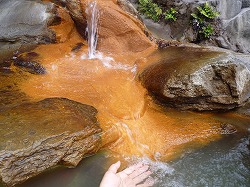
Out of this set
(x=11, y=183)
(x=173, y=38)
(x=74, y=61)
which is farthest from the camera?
(x=173, y=38)

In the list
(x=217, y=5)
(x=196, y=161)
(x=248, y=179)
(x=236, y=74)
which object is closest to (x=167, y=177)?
(x=196, y=161)

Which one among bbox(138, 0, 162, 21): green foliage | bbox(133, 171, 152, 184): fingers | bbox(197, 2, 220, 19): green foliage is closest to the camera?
bbox(133, 171, 152, 184): fingers

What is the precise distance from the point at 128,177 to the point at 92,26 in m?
4.00

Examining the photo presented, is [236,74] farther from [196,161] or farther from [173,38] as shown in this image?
[173,38]

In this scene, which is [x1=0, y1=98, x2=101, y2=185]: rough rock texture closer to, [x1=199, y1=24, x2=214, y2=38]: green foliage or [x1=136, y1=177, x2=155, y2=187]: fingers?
[x1=136, y1=177, x2=155, y2=187]: fingers

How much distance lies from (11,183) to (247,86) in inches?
169

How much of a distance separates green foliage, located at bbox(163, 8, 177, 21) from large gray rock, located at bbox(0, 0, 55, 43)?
10.1 feet

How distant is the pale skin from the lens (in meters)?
3.13

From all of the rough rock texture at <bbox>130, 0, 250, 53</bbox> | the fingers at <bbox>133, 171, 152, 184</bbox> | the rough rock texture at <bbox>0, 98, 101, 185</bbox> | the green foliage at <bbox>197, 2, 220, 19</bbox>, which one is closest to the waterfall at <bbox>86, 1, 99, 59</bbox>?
the rough rock texture at <bbox>130, 0, 250, 53</bbox>

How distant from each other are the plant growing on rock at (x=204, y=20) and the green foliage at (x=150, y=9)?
39.8 inches

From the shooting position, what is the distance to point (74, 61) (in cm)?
592

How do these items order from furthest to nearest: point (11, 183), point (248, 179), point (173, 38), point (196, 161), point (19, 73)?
point (173, 38), point (19, 73), point (196, 161), point (248, 179), point (11, 183)

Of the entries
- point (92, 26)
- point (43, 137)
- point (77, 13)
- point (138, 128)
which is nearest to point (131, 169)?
point (138, 128)

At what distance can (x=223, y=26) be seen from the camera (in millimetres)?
7457
